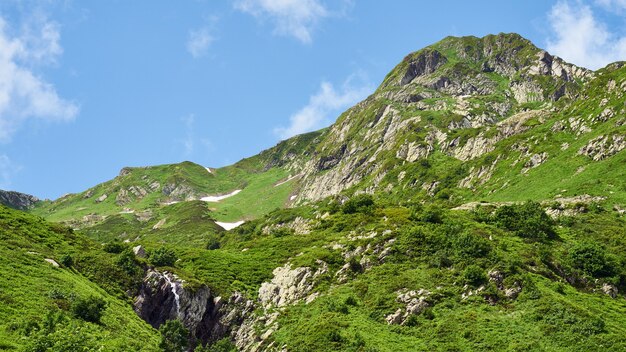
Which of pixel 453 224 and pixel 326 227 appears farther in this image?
pixel 326 227

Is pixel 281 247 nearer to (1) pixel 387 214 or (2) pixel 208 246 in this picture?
(1) pixel 387 214

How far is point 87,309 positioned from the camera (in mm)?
45062

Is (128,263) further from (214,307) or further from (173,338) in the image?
(173,338)

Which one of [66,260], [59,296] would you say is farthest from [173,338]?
[66,260]

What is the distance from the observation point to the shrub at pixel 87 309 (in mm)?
44469

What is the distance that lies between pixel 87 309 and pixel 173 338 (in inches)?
383

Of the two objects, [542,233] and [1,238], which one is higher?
[1,238]

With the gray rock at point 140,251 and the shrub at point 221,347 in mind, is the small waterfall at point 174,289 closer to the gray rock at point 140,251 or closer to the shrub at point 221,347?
the shrub at point 221,347

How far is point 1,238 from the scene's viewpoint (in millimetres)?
57562

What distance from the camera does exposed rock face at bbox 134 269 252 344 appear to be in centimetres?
5966

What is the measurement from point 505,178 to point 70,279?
103252 mm

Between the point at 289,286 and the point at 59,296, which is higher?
the point at 59,296

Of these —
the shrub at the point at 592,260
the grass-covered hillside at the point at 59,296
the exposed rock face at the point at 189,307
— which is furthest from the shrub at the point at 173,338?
the shrub at the point at 592,260

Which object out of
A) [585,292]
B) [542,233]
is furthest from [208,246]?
[585,292]
